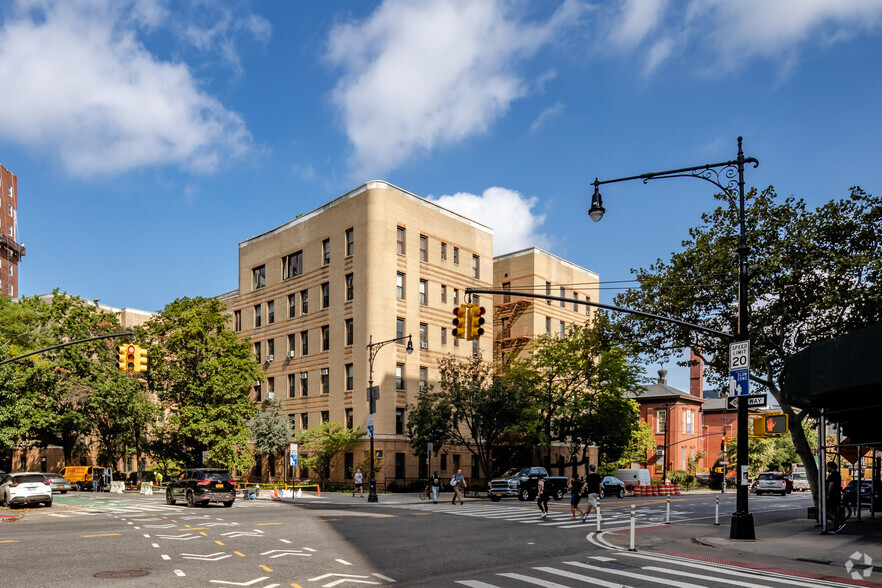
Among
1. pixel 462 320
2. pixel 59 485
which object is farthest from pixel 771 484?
pixel 59 485

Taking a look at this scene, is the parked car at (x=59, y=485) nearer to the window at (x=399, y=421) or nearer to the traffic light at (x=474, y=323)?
the window at (x=399, y=421)

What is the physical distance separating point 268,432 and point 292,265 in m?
14.4

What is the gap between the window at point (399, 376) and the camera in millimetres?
52812

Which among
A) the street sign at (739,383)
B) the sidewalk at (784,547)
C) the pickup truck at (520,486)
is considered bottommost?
the pickup truck at (520,486)

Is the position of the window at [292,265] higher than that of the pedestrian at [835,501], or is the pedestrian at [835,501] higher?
the window at [292,265]

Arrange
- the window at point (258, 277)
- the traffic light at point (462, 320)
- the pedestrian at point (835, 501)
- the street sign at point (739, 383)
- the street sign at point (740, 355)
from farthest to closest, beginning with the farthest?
the window at point (258, 277)
the pedestrian at point (835, 501)
the traffic light at point (462, 320)
the street sign at point (740, 355)
the street sign at point (739, 383)

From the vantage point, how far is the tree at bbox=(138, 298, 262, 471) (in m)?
50.7

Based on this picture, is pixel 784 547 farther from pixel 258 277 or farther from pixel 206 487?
pixel 258 277

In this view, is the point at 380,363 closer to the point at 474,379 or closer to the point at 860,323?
the point at 474,379

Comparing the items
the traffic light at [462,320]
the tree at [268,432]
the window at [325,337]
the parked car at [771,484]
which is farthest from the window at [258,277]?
the traffic light at [462,320]

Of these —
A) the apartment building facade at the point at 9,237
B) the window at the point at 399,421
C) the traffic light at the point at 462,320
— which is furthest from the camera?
the apartment building facade at the point at 9,237

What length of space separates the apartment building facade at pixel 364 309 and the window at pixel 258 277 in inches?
27.0

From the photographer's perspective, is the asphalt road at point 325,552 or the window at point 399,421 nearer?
the asphalt road at point 325,552

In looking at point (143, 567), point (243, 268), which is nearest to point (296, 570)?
point (143, 567)
